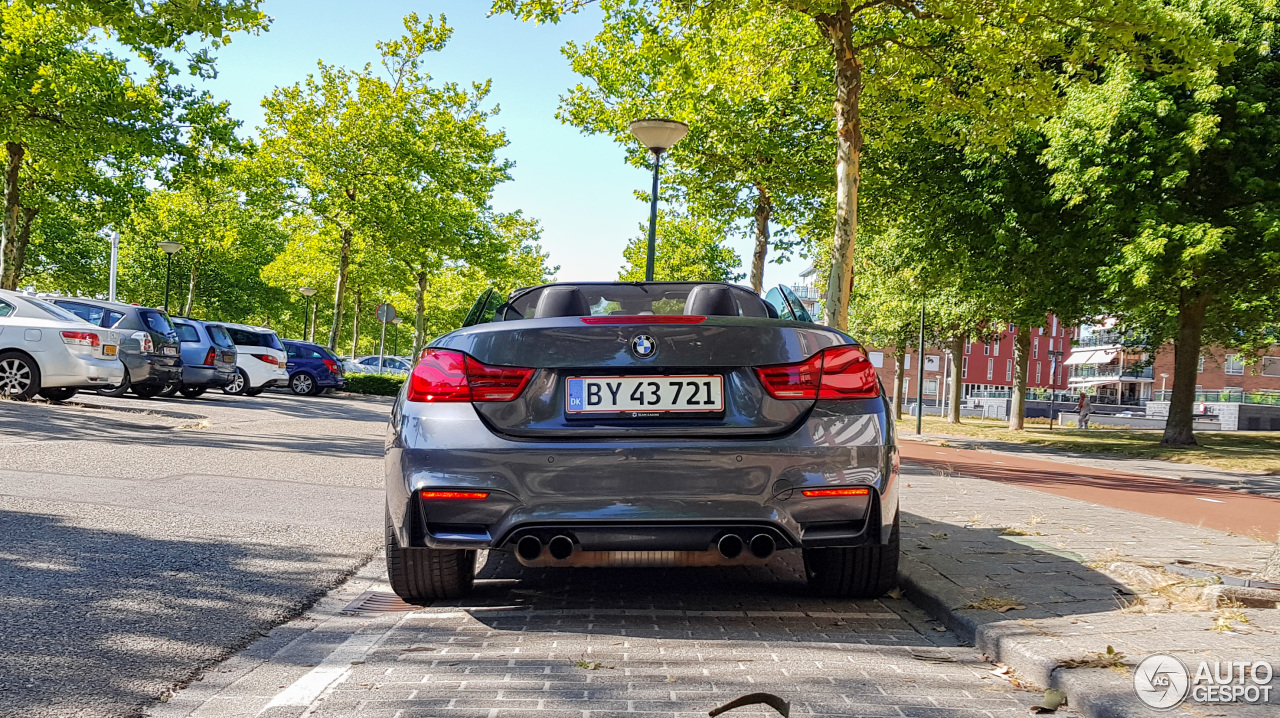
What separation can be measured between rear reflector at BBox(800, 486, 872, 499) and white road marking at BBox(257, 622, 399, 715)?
1.73 metres

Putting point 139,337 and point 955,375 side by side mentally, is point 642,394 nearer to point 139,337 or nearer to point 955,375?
point 139,337

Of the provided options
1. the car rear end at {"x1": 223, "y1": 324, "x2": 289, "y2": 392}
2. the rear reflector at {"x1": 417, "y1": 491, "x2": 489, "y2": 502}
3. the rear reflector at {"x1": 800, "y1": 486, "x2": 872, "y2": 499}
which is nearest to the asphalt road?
the rear reflector at {"x1": 417, "y1": 491, "x2": 489, "y2": 502}

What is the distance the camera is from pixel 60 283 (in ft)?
152

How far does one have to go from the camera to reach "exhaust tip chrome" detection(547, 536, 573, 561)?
4.03m

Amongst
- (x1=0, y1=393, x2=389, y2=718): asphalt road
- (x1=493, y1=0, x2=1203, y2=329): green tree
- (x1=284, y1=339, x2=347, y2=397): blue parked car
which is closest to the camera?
(x1=0, y1=393, x2=389, y2=718): asphalt road

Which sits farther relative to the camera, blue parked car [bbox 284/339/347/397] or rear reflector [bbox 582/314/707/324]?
blue parked car [bbox 284/339/347/397]

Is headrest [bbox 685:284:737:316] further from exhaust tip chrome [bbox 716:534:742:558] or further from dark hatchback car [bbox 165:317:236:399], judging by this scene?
dark hatchback car [bbox 165:317:236:399]

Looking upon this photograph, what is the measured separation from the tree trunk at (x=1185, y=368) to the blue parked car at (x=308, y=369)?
21.7 meters

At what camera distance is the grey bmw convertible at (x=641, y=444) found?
3986 mm

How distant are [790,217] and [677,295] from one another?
64.8 feet

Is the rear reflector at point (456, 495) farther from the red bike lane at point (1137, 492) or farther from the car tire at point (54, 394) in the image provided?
the car tire at point (54, 394)

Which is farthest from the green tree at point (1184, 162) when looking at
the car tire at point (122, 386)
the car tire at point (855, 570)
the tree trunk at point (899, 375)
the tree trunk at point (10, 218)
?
the tree trunk at point (899, 375)

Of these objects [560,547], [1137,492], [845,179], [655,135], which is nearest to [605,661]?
[560,547]

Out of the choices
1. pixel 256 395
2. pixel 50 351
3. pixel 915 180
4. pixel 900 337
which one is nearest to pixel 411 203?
pixel 256 395
